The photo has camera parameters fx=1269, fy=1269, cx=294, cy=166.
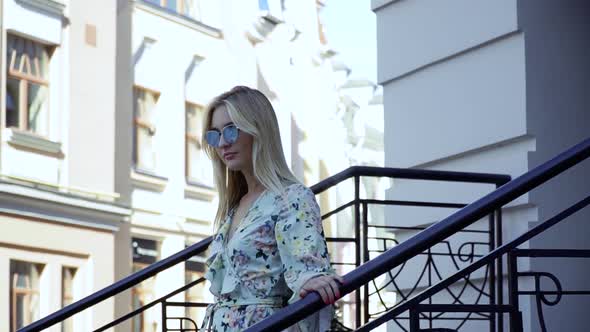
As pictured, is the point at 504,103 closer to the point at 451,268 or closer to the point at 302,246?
the point at 451,268

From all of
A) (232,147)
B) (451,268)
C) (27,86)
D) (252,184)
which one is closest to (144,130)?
(27,86)

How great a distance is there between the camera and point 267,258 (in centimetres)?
334

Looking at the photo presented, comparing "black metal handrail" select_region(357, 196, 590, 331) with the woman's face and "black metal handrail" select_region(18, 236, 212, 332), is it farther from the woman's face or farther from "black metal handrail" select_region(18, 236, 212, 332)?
"black metal handrail" select_region(18, 236, 212, 332)

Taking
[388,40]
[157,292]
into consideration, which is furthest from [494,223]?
Answer: [157,292]

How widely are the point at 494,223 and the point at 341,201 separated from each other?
97.0 feet

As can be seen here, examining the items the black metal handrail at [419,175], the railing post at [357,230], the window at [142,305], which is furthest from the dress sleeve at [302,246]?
the window at [142,305]

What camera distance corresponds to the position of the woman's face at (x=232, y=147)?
11.0ft

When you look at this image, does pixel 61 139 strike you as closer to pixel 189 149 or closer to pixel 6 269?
pixel 6 269

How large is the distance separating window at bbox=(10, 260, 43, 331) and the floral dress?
16.9m

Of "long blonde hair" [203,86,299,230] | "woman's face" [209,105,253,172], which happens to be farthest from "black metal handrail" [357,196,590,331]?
"woman's face" [209,105,253,172]

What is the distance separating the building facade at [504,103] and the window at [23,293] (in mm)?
15094

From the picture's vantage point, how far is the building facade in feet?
16.1

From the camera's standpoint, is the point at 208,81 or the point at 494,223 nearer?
the point at 494,223

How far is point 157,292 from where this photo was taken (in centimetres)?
2366
